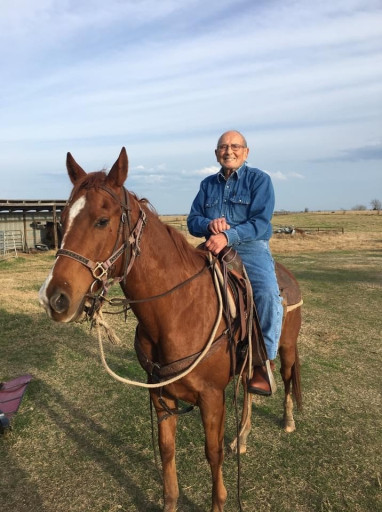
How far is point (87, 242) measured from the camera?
6.77ft

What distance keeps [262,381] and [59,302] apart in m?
2.21

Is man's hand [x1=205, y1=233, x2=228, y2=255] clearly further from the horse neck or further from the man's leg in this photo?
the man's leg

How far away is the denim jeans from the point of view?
3219 mm

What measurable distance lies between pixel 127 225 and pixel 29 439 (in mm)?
3618

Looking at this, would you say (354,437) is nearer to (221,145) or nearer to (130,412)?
(130,412)

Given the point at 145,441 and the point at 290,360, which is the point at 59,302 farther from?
the point at 290,360

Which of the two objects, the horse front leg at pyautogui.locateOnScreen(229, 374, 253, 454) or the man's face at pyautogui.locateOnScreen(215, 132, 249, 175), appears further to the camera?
the horse front leg at pyautogui.locateOnScreen(229, 374, 253, 454)

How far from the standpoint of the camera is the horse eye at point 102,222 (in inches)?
82.8

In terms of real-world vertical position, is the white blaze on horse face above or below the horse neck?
above

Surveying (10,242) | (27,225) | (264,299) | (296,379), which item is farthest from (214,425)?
(27,225)

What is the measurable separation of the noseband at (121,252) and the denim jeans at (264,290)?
1.28 m

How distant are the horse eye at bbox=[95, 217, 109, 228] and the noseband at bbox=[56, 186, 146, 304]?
101 millimetres

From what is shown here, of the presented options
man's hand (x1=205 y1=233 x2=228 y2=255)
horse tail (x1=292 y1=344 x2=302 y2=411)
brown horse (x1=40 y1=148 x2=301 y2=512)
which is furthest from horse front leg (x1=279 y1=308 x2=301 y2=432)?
man's hand (x1=205 y1=233 x2=228 y2=255)

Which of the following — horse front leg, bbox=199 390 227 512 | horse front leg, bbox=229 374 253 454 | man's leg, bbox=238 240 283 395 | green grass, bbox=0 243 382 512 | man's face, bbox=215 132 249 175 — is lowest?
green grass, bbox=0 243 382 512
